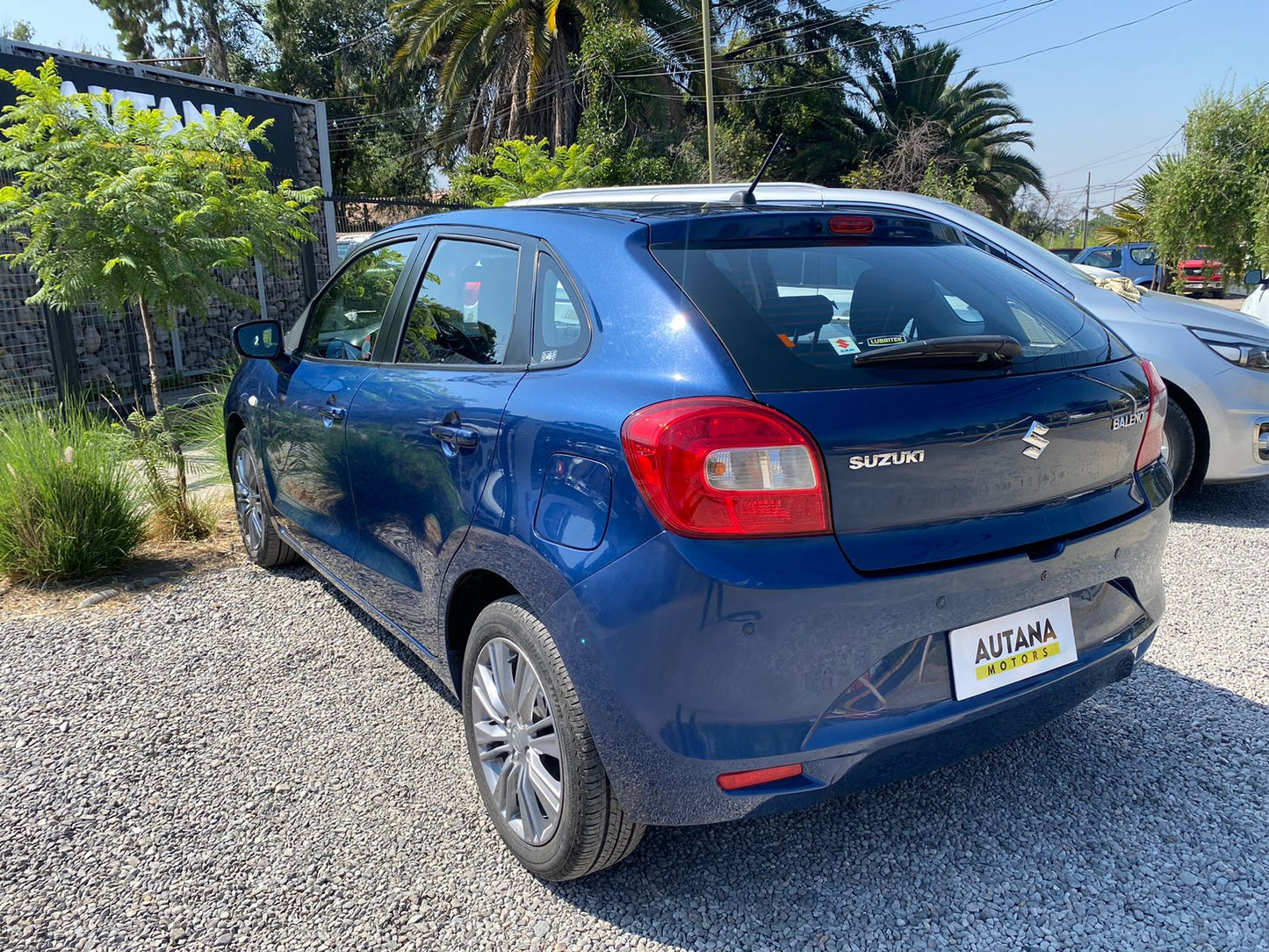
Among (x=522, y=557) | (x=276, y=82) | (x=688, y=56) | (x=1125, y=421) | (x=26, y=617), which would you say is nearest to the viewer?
(x=522, y=557)

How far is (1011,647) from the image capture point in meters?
2.22

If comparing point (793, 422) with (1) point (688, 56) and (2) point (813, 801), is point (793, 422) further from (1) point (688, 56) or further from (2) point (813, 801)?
(1) point (688, 56)

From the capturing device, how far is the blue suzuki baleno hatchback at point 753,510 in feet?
6.43

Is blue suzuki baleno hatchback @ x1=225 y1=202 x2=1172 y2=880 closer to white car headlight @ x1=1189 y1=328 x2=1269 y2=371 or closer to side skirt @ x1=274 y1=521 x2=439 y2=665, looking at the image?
side skirt @ x1=274 y1=521 x2=439 y2=665

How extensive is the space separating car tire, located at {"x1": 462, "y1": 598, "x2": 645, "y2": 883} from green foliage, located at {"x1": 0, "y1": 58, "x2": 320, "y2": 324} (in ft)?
13.7

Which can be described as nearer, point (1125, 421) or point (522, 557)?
point (522, 557)

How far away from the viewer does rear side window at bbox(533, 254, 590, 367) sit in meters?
2.37

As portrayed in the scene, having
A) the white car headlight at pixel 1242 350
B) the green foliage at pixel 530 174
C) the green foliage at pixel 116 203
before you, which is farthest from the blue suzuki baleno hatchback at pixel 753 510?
the green foliage at pixel 530 174

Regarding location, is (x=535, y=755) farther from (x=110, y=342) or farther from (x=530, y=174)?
(x=530, y=174)

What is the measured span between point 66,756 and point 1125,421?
3.55m

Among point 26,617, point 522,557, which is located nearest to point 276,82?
point 26,617

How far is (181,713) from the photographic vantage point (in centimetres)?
347

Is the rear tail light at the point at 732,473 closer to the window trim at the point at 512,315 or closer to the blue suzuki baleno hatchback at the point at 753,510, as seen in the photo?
the blue suzuki baleno hatchback at the point at 753,510

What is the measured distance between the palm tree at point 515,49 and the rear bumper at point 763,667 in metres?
23.3
